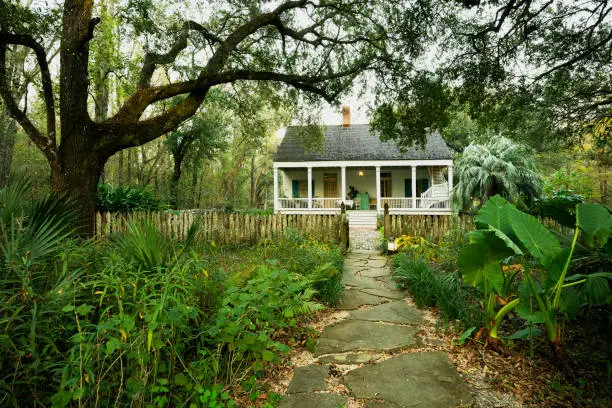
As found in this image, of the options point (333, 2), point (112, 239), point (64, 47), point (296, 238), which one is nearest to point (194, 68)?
point (64, 47)

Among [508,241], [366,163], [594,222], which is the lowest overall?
[508,241]

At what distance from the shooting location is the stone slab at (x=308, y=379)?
2.20 m

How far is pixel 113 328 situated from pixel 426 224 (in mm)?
7986

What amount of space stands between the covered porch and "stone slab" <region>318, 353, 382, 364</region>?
1609cm

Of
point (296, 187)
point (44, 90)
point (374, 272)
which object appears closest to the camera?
point (374, 272)

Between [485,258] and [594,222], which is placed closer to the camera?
[594,222]

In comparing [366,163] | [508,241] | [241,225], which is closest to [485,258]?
[508,241]

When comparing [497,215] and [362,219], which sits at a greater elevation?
[497,215]

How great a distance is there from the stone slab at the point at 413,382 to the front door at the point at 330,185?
1951 centimetres

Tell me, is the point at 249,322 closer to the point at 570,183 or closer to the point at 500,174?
the point at 500,174

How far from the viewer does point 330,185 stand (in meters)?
22.1

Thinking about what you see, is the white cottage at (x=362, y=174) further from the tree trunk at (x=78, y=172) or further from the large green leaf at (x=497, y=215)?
the large green leaf at (x=497, y=215)

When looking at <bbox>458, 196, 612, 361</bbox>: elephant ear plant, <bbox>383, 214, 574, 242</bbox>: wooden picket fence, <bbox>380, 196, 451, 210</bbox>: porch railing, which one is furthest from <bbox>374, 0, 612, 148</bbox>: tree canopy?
<bbox>380, 196, 451, 210</bbox>: porch railing

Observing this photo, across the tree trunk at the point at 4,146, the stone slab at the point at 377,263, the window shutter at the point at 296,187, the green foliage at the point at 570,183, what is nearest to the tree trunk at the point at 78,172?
the stone slab at the point at 377,263
